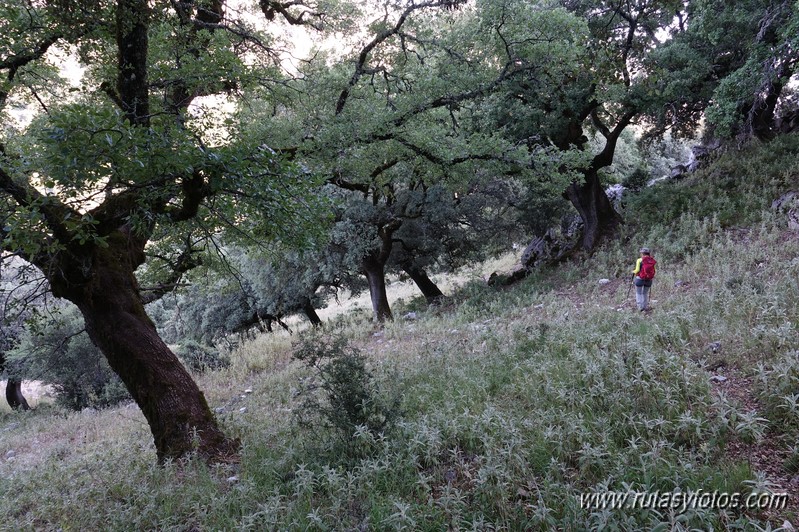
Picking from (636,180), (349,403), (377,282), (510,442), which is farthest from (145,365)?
(636,180)

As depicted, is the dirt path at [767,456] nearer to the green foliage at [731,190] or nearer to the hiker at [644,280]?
the hiker at [644,280]

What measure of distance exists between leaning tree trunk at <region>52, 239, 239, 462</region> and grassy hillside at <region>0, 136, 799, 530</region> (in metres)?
0.42

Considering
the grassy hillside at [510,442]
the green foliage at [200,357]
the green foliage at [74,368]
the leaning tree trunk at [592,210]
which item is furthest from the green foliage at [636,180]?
the green foliage at [74,368]

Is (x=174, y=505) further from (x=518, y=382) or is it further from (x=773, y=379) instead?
(x=773, y=379)

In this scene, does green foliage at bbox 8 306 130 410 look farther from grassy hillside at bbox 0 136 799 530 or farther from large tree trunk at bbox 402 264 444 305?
large tree trunk at bbox 402 264 444 305

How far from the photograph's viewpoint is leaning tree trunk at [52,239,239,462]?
5461mm

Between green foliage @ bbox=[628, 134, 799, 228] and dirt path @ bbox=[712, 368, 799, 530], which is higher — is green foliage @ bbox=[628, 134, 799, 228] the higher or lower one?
the higher one

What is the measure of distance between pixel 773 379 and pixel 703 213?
38.5 feet

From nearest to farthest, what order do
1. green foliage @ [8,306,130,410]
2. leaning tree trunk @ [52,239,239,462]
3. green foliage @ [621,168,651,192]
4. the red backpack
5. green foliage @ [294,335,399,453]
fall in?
green foliage @ [294,335,399,453] < leaning tree trunk @ [52,239,239,462] < the red backpack < green foliage @ [8,306,130,410] < green foliage @ [621,168,651,192]

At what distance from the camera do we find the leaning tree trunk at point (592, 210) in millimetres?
16172

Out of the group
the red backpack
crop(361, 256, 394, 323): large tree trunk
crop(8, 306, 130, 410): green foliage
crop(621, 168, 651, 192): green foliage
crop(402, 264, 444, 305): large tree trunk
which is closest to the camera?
the red backpack

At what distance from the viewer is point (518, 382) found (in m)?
5.40

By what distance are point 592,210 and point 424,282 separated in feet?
23.8

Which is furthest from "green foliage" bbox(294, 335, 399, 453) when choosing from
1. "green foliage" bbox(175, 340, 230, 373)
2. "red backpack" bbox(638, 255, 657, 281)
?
"green foliage" bbox(175, 340, 230, 373)
